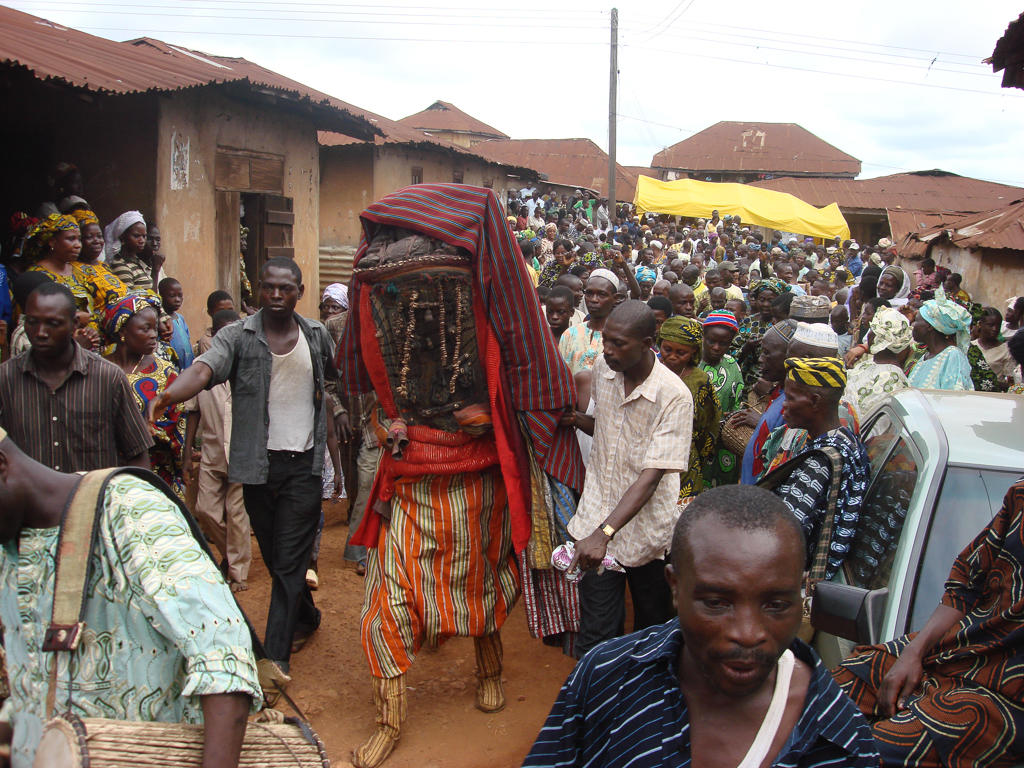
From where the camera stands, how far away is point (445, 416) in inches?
158

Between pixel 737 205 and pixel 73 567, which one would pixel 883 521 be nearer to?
pixel 73 567

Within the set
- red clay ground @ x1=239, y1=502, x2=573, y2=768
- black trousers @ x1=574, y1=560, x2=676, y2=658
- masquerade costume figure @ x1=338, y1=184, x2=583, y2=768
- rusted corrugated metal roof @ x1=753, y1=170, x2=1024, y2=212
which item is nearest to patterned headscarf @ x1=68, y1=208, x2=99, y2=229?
red clay ground @ x1=239, y1=502, x2=573, y2=768

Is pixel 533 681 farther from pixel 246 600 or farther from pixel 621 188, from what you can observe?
pixel 621 188

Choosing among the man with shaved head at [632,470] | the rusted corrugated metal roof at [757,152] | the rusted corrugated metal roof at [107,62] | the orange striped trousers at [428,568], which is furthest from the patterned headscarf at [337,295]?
the rusted corrugated metal roof at [757,152]

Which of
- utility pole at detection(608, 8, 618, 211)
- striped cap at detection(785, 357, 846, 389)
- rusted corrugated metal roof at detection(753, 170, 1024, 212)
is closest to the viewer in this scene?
striped cap at detection(785, 357, 846, 389)

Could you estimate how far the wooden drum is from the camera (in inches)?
61.9

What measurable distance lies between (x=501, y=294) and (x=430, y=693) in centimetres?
218

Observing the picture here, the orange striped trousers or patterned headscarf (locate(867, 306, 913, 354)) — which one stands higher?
patterned headscarf (locate(867, 306, 913, 354))

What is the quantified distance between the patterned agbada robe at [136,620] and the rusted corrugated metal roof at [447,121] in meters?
44.2

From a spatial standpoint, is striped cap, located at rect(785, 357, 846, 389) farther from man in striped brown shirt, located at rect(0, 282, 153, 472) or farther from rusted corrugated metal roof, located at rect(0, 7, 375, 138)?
rusted corrugated metal roof, located at rect(0, 7, 375, 138)

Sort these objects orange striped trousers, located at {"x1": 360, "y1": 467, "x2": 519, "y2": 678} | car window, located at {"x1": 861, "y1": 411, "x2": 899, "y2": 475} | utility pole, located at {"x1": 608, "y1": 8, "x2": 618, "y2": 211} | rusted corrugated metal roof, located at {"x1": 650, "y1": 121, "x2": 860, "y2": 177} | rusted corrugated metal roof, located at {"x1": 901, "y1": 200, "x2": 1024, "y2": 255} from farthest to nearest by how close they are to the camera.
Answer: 1. rusted corrugated metal roof, located at {"x1": 650, "y1": 121, "x2": 860, "y2": 177}
2. utility pole, located at {"x1": 608, "y1": 8, "x2": 618, "y2": 211}
3. rusted corrugated metal roof, located at {"x1": 901, "y1": 200, "x2": 1024, "y2": 255}
4. orange striped trousers, located at {"x1": 360, "y1": 467, "x2": 519, "y2": 678}
5. car window, located at {"x1": 861, "y1": 411, "x2": 899, "y2": 475}

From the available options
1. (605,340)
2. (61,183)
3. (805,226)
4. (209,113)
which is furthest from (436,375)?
(805,226)

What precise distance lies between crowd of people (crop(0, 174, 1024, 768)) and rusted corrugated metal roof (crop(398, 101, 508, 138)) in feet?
129

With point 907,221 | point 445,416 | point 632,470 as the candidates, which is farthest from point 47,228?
point 907,221
